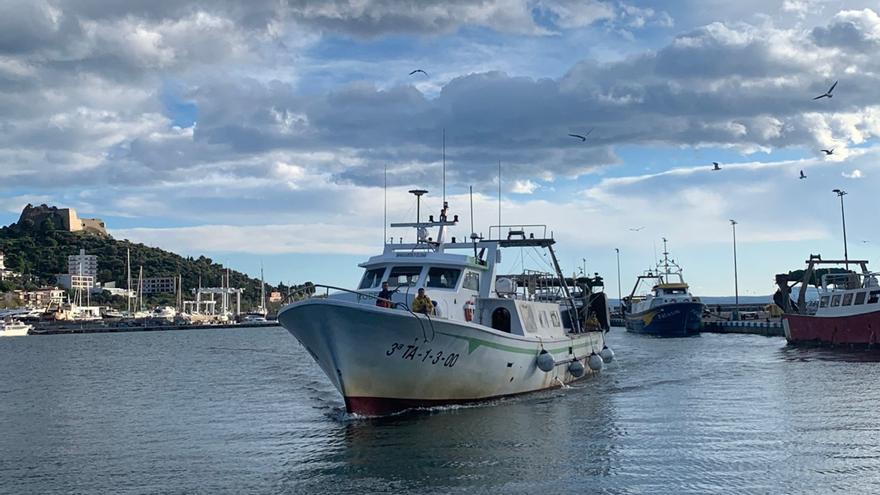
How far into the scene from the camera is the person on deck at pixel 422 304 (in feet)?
79.6

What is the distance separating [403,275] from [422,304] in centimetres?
370

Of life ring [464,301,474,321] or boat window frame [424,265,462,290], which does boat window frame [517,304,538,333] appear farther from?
boat window frame [424,265,462,290]

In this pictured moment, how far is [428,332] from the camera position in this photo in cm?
2394

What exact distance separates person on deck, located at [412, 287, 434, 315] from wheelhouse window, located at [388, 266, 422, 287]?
3.10 metres

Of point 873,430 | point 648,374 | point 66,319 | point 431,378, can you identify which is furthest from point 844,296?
point 66,319

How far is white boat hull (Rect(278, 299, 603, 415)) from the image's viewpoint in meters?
23.4

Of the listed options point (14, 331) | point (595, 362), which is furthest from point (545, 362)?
point (14, 331)

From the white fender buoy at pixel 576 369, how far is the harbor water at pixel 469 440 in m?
0.55

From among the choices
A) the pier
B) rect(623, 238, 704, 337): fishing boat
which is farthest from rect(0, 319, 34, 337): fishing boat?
rect(623, 238, 704, 337): fishing boat

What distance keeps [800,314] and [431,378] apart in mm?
42261

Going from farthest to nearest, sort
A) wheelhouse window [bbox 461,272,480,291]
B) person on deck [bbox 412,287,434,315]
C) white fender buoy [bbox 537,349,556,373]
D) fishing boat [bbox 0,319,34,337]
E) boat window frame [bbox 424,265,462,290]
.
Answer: fishing boat [bbox 0,319,34,337], white fender buoy [bbox 537,349,556,373], wheelhouse window [bbox 461,272,480,291], boat window frame [bbox 424,265,462,290], person on deck [bbox 412,287,434,315]

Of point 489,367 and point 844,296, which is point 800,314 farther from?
point 489,367

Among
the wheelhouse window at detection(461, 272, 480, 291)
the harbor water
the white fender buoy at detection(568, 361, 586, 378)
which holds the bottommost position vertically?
the harbor water

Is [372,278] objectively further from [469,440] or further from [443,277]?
[469,440]
